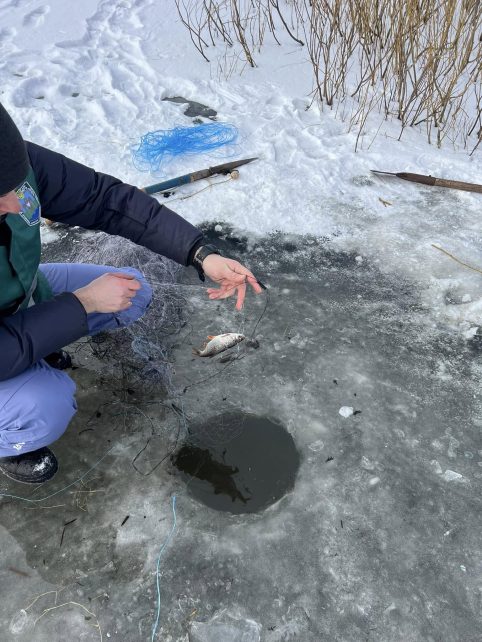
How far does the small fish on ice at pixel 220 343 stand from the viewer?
9.29ft

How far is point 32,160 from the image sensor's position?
241 cm

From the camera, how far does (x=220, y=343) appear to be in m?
2.84

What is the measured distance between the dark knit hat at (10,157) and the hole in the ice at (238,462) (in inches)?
56.9

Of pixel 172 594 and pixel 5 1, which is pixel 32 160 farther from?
pixel 5 1

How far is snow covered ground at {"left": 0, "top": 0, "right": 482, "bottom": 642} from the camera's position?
6.84 ft

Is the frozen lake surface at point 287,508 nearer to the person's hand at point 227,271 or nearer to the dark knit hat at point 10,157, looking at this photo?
the person's hand at point 227,271

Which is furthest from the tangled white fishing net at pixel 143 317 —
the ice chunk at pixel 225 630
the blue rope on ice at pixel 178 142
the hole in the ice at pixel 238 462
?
the ice chunk at pixel 225 630

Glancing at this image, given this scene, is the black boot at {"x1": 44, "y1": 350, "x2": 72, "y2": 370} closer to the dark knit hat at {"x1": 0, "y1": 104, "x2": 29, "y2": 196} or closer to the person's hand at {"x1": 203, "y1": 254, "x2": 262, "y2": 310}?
the person's hand at {"x1": 203, "y1": 254, "x2": 262, "y2": 310}

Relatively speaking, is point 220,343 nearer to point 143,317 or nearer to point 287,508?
point 143,317

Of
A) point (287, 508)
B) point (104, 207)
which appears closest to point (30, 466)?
point (287, 508)

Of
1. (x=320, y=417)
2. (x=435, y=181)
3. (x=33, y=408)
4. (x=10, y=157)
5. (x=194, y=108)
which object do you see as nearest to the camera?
(x=10, y=157)

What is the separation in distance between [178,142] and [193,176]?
64 cm

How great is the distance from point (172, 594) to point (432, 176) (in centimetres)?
368

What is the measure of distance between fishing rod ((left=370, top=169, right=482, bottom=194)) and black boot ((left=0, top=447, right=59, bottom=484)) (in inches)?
133
